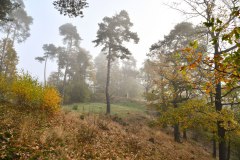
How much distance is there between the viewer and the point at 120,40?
23.4m

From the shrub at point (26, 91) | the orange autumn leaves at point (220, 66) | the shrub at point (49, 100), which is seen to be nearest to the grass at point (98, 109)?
the shrub at point (49, 100)

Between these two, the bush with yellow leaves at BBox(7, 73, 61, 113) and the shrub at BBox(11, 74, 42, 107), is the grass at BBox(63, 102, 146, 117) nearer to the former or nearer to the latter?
the bush with yellow leaves at BBox(7, 73, 61, 113)

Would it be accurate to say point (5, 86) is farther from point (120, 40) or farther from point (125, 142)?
point (120, 40)

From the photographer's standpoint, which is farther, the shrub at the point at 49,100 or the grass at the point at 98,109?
the grass at the point at 98,109

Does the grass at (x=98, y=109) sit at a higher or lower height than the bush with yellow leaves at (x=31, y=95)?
lower

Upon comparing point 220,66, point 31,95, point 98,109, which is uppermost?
point 220,66

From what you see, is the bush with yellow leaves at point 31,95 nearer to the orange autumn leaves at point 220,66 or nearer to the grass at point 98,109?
the grass at point 98,109

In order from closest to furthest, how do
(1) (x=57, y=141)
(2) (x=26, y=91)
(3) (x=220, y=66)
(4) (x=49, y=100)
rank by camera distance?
(3) (x=220, y=66)
(1) (x=57, y=141)
(2) (x=26, y=91)
(4) (x=49, y=100)

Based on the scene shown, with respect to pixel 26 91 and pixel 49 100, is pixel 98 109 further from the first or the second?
pixel 26 91

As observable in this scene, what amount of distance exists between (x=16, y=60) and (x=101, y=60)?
3280cm

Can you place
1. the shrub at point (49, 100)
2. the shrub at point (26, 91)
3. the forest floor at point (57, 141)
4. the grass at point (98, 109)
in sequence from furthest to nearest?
1. the grass at point (98, 109)
2. the shrub at point (49, 100)
3. the shrub at point (26, 91)
4. the forest floor at point (57, 141)

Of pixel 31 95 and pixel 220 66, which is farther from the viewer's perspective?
pixel 31 95

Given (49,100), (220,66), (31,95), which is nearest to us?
(220,66)

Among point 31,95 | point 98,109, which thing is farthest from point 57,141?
point 98,109
